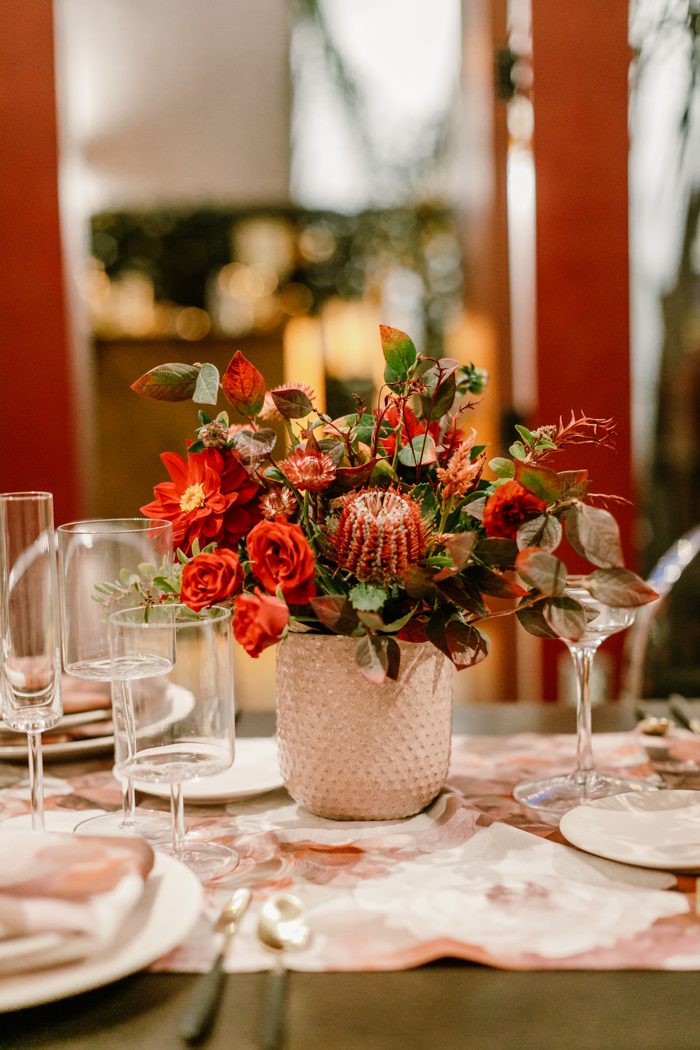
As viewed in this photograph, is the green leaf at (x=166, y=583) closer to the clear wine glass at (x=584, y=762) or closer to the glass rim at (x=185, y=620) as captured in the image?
the glass rim at (x=185, y=620)

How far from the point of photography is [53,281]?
2568 millimetres

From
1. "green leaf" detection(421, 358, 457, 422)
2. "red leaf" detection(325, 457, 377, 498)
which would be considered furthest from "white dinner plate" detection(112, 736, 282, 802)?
"green leaf" detection(421, 358, 457, 422)

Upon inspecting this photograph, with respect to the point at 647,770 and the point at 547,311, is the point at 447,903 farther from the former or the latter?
the point at 547,311

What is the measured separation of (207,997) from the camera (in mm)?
546

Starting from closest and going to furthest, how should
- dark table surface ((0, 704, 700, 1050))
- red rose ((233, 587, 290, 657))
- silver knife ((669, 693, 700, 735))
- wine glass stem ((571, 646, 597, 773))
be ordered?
dark table surface ((0, 704, 700, 1050)) < red rose ((233, 587, 290, 657)) < wine glass stem ((571, 646, 597, 773)) < silver knife ((669, 693, 700, 735))

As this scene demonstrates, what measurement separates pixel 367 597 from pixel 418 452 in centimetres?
16

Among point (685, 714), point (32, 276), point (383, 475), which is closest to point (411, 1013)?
point (383, 475)

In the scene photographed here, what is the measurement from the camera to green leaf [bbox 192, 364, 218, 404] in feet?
2.60

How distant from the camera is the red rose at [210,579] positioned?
2.43 feet

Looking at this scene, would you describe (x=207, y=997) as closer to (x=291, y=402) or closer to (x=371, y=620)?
(x=371, y=620)

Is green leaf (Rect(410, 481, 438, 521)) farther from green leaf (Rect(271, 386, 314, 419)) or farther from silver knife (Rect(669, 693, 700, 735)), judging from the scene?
silver knife (Rect(669, 693, 700, 735))

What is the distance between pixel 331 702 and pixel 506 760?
292 mm

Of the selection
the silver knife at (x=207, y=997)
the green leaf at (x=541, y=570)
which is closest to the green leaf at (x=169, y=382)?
the green leaf at (x=541, y=570)

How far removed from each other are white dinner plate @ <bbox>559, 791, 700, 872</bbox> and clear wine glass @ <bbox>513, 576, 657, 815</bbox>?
42 millimetres
